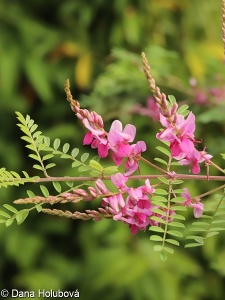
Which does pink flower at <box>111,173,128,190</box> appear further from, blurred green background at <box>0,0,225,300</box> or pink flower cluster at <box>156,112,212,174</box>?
blurred green background at <box>0,0,225,300</box>

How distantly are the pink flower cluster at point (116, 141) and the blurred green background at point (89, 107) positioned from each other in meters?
1.93

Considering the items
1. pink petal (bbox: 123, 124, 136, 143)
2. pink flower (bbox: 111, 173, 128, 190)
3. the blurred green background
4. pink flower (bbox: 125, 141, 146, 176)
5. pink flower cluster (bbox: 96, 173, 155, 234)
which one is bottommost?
pink flower cluster (bbox: 96, 173, 155, 234)

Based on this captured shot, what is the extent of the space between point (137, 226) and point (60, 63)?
8.61 feet

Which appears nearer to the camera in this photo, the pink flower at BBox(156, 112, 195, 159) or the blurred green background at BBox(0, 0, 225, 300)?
the pink flower at BBox(156, 112, 195, 159)

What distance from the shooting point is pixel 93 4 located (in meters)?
3.32

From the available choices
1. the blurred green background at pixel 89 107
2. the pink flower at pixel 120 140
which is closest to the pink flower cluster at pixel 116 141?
the pink flower at pixel 120 140

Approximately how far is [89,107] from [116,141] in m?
2.03

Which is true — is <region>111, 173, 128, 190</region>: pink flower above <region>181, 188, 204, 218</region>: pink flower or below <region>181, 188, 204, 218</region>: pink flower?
above

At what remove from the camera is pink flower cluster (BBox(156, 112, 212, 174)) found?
0.83 m

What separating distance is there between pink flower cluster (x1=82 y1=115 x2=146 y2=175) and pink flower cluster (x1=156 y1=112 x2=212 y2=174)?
0.04 metres

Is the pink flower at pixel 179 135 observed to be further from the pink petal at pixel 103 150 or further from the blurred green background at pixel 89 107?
the blurred green background at pixel 89 107

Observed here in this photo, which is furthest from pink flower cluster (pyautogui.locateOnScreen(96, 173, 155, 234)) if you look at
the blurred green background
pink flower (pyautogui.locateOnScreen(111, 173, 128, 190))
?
the blurred green background

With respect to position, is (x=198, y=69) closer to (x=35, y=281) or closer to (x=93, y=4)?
(x=93, y=4)

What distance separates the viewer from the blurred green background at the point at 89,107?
2975 millimetres
